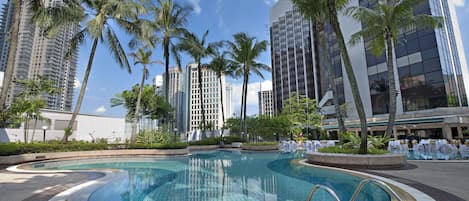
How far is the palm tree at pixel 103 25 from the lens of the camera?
1392 cm

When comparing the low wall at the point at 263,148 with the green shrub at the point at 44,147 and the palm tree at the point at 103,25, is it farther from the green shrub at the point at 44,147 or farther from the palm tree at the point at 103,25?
the palm tree at the point at 103,25

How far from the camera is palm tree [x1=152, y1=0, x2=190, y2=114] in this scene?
682 inches

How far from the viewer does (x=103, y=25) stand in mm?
15000

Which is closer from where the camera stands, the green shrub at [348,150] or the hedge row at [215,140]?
the green shrub at [348,150]

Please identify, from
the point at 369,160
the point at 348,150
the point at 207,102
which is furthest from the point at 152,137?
the point at 207,102

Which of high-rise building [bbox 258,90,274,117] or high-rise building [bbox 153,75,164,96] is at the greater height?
high-rise building [bbox 258,90,274,117]

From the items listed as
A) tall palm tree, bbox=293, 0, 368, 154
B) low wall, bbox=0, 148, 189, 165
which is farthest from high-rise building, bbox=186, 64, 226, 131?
tall palm tree, bbox=293, 0, 368, 154

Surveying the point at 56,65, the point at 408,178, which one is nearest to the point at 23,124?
the point at 56,65

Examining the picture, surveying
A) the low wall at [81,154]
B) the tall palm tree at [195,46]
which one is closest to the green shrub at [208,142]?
the low wall at [81,154]

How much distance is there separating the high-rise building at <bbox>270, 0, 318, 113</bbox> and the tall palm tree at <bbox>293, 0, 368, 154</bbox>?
46658 mm

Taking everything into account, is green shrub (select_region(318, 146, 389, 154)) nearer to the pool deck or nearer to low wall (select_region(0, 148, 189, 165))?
the pool deck

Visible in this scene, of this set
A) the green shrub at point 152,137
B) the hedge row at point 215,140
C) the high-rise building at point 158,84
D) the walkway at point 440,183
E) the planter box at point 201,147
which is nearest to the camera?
the walkway at point 440,183

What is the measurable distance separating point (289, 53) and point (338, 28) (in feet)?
194

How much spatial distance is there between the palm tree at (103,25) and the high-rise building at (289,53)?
48.5 meters
